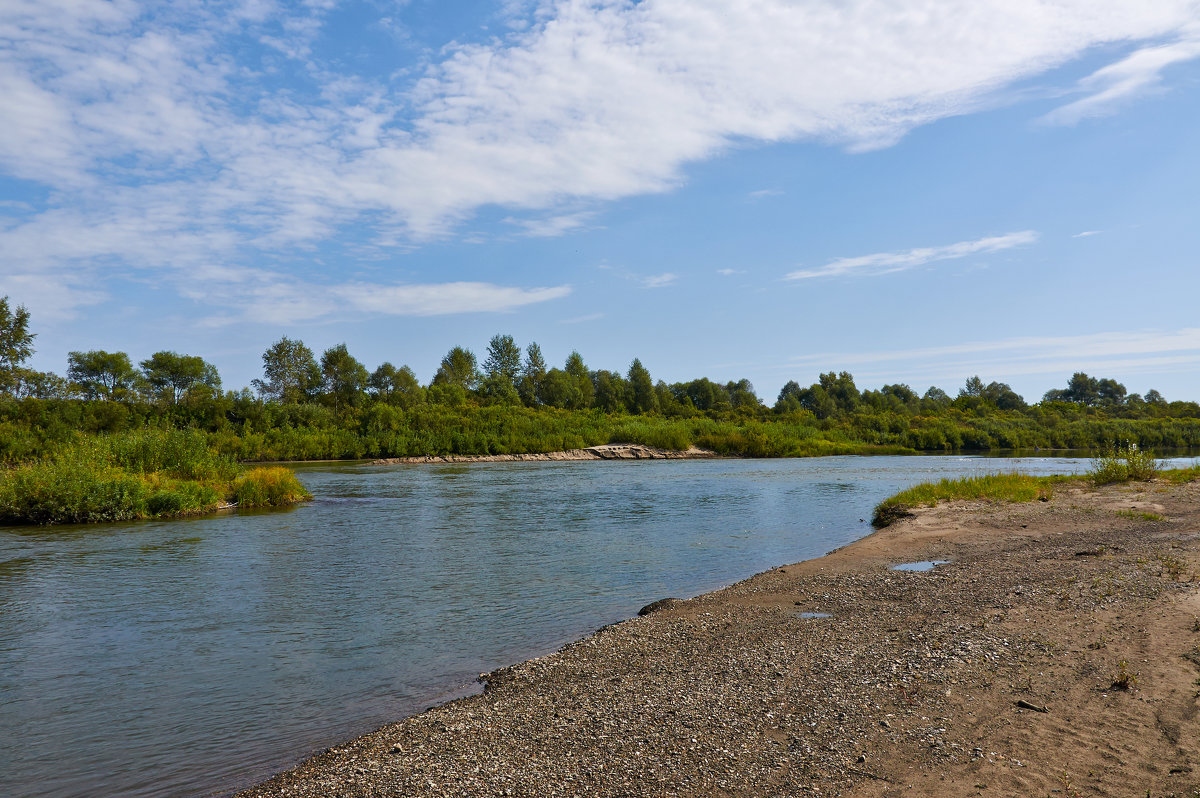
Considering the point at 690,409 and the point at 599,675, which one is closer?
the point at 599,675

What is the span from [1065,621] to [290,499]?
31013 mm

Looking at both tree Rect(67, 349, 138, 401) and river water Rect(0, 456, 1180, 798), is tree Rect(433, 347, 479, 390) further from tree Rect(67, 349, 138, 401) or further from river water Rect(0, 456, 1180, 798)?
river water Rect(0, 456, 1180, 798)

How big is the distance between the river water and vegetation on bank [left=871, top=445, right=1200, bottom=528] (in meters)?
1.82

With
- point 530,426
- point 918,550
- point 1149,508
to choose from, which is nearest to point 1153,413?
point 530,426

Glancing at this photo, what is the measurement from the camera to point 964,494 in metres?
26.1

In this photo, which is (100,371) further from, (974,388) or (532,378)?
(974,388)

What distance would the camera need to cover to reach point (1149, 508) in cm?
2172

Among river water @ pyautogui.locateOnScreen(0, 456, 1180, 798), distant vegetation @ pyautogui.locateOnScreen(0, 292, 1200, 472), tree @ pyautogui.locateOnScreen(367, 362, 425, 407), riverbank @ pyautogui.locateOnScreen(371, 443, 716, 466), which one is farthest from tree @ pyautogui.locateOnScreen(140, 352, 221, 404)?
river water @ pyautogui.locateOnScreen(0, 456, 1180, 798)

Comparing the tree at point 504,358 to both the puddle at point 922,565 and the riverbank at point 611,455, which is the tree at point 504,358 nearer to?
the riverbank at point 611,455

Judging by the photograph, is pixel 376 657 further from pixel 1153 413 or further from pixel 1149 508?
pixel 1153 413

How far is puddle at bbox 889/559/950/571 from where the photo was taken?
48.7ft

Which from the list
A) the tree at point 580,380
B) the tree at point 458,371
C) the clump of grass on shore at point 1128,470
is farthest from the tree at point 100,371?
the clump of grass on shore at point 1128,470

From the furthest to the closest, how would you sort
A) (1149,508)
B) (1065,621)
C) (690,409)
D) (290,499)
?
(690,409)
(290,499)
(1149,508)
(1065,621)

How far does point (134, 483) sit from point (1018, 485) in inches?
1343
